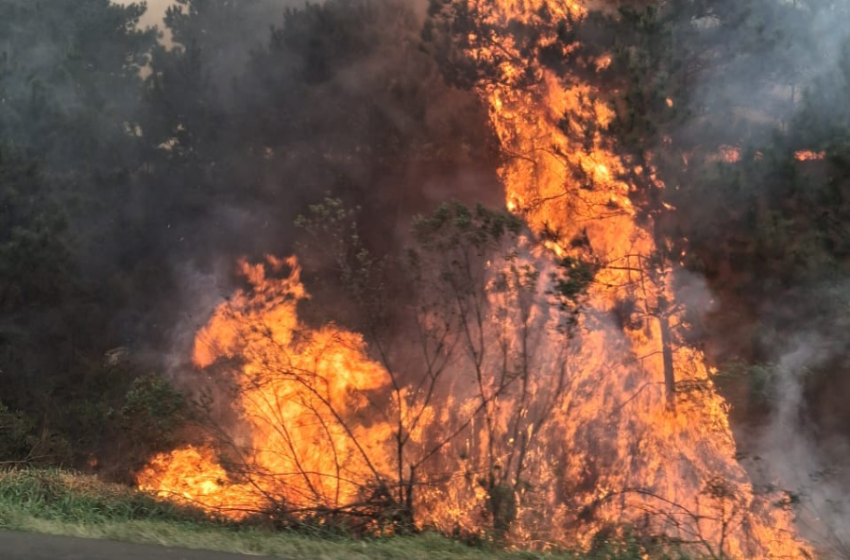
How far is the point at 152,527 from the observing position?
24.6 feet

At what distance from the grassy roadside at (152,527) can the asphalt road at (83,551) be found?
0.23 meters

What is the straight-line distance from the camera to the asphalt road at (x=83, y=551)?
6.22 metres

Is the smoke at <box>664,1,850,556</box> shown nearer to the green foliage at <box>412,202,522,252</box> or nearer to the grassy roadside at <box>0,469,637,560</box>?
the green foliage at <box>412,202,522,252</box>

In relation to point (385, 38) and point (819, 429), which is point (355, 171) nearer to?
point (385, 38)

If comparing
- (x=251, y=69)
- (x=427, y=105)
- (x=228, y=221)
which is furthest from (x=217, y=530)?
(x=251, y=69)

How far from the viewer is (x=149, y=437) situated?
Answer: 11.8 metres

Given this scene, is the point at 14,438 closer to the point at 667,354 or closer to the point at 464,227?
the point at 464,227

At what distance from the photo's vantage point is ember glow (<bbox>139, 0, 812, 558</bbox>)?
10.1m

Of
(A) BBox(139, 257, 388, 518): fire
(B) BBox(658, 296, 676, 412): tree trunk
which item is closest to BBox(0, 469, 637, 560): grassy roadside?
(A) BBox(139, 257, 388, 518): fire

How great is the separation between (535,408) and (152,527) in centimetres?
520

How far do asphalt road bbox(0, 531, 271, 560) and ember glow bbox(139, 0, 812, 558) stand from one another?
2.76 meters

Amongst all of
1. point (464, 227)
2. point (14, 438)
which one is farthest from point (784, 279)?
point (14, 438)

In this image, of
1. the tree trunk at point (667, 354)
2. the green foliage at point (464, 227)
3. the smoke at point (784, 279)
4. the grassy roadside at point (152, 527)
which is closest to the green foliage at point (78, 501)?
the grassy roadside at point (152, 527)

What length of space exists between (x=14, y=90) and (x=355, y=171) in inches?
274
